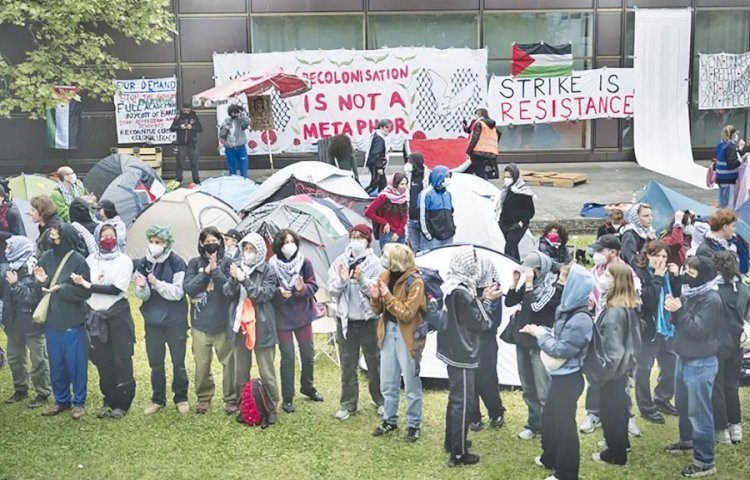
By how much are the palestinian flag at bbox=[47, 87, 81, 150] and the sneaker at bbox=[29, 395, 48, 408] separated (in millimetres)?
11668

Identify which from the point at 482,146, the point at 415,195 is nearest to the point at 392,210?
the point at 415,195

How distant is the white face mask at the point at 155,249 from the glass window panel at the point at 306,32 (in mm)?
12441

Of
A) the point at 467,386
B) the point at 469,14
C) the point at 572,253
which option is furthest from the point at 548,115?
the point at 467,386

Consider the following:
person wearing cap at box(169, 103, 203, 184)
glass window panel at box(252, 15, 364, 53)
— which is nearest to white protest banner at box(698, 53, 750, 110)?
glass window panel at box(252, 15, 364, 53)

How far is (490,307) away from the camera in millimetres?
7336

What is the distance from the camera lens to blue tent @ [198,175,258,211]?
13.7m

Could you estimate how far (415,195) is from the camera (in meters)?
11.7

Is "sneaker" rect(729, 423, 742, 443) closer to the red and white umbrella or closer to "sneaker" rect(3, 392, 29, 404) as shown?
"sneaker" rect(3, 392, 29, 404)

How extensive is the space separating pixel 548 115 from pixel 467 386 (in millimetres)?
13862

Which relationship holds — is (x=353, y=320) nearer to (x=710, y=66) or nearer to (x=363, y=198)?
(x=363, y=198)

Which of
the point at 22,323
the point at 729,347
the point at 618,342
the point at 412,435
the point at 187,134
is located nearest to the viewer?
the point at 618,342

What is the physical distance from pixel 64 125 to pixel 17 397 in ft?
38.1

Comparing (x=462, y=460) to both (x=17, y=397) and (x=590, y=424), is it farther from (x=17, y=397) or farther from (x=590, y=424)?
(x=17, y=397)

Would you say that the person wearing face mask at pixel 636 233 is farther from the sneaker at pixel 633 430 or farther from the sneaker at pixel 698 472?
the sneaker at pixel 698 472
